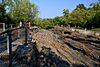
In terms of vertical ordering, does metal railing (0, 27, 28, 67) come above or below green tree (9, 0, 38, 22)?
below

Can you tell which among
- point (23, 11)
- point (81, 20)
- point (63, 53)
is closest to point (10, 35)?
point (63, 53)

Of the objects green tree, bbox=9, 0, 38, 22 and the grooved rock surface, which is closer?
the grooved rock surface

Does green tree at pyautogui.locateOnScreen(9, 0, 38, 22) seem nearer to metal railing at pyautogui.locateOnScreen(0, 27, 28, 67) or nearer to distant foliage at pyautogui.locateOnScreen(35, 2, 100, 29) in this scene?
distant foliage at pyautogui.locateOnScreen(35, 2, 100, 29)

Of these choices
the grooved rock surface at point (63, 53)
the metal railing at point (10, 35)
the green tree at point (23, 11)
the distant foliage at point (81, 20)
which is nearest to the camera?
the metal railing at point (10, 35)

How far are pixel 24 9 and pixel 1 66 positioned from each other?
53103 mm

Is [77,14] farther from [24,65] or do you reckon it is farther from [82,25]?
[24,65]

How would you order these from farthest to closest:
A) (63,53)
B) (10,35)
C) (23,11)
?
(23,11), (63,53), (10,35)

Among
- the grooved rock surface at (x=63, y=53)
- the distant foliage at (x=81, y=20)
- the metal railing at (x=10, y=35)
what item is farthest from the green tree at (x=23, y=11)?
the metal railing at (x=10, y=35)

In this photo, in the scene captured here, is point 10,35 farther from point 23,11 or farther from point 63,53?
point 23,11

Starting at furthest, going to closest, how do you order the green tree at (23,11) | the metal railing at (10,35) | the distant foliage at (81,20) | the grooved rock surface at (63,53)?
the distant foliage at (81,20), the green tree at (23,11), the grooved rock surface at (63,53), the metal railing at (10,35)

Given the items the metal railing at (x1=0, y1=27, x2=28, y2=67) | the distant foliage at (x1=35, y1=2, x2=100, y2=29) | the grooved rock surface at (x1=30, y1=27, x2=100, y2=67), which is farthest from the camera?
the distant foliage at (x1=35, y1=2, x2=100, y2=29)

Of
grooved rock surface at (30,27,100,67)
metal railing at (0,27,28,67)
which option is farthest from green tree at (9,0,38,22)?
metal railing at (0,27,28,67)

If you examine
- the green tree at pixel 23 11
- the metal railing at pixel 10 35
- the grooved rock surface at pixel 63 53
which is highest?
the green tree at pixel 23 11

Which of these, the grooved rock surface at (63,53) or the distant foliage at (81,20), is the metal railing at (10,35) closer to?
the grooved rock surface at (63,53)
